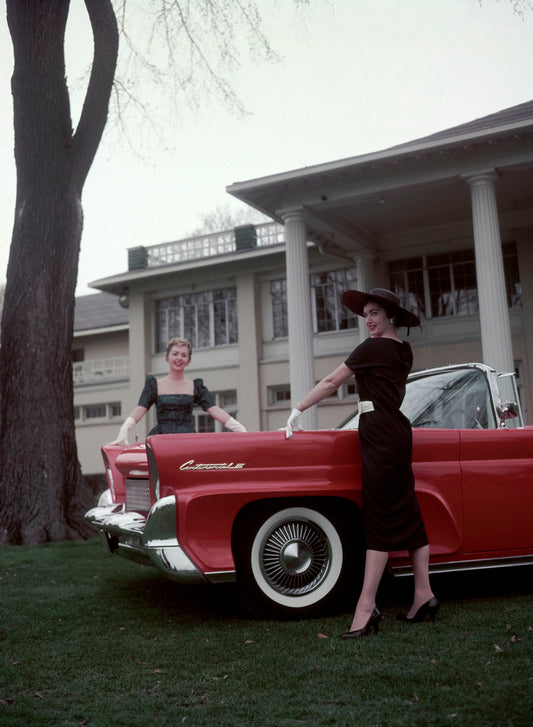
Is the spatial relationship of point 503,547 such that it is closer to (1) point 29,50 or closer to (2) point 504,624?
(2) point 504,624

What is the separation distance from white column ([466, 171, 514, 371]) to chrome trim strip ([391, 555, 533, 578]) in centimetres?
956

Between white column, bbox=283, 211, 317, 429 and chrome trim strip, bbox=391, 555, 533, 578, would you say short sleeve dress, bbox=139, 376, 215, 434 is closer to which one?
chrome trim strip, bbox=391, 555, 533, 578

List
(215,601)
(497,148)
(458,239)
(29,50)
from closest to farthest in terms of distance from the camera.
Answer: (215,601), (29,50), (497,148), (458,239)

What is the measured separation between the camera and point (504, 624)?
3795mm

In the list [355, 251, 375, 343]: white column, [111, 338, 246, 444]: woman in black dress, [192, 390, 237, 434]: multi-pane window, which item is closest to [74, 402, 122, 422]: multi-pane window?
[192, 390, 237, 434]: multi-pane window

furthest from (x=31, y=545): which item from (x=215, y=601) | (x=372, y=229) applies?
(x=372, y=229)

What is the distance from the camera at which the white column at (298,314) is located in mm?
15719

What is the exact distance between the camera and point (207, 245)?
83.6 feet

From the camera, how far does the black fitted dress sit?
3.80 m

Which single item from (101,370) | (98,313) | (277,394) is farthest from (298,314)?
(98,313)

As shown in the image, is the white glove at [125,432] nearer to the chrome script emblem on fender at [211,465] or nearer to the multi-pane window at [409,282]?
the chrome script emblem on fender at [211,465]

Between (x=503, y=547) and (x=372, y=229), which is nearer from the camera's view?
(x=503, y=547)

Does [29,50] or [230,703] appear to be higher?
[29,50]

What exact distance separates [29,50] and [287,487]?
7245mm
